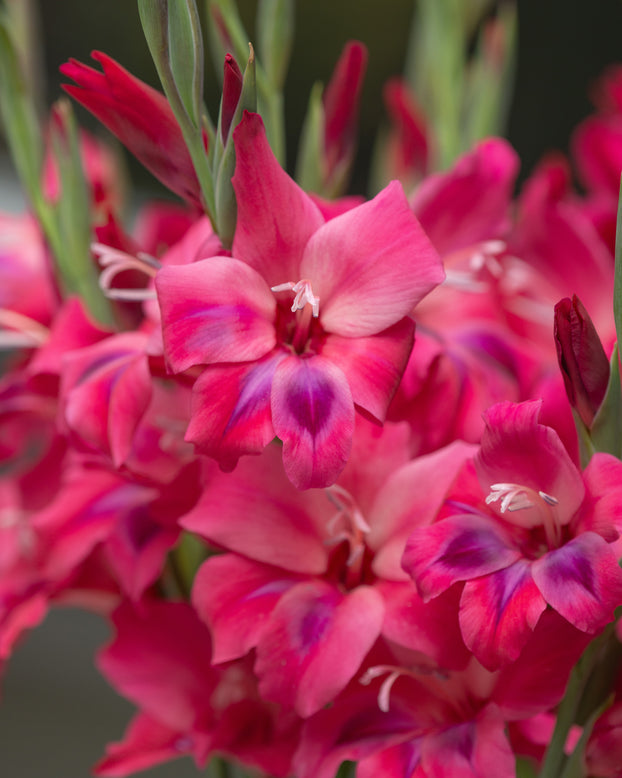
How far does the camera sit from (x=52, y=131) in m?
0.53

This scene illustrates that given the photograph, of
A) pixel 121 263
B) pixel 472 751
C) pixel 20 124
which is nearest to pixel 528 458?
pixel 472 751

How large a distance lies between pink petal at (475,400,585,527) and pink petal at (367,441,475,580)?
0.11ft

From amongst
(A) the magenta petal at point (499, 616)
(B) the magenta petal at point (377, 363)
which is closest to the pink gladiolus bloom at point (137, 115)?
(B) the magenta petal at point (377, 363)

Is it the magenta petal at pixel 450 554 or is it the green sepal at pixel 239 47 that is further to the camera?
the green sepal at pixel 239 47

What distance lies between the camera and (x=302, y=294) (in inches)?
14.4

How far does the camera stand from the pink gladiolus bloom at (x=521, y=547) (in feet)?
1.04

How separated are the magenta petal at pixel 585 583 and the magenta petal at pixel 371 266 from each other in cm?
11

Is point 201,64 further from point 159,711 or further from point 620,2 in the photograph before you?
point 620,2

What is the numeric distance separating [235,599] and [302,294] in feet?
0.44

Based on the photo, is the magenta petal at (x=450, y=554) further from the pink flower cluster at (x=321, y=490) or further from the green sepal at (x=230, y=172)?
the green sepal at (x=230, y=172)

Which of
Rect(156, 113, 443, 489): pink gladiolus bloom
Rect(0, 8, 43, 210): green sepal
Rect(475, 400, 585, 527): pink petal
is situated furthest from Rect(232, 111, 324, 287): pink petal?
Rect(0, 8, 43, 210): green sepal

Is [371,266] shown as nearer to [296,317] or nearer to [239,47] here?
[296,317]

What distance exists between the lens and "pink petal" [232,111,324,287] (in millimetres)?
348

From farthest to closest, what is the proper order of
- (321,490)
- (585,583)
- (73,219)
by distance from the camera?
(73,219)
(321,490)
(585,583)
